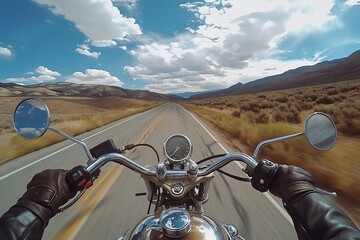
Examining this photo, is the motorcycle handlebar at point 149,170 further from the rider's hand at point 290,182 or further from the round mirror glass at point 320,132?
the round mirror glass at point 320,132

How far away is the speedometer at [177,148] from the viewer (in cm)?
249

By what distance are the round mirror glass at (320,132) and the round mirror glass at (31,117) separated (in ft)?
6.64

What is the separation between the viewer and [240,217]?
174 inches

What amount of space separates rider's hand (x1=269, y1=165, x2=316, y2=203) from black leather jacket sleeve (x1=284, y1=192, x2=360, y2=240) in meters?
0.04

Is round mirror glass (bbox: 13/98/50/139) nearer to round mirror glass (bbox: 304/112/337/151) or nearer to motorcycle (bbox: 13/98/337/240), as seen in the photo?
motorcycle (bbox: 13/98/337/240)

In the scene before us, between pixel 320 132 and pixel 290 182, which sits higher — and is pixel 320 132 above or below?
above

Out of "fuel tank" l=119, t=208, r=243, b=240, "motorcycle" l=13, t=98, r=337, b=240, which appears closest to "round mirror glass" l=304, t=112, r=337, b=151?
"motorcycle" l=13, t=98, r=337, b=240

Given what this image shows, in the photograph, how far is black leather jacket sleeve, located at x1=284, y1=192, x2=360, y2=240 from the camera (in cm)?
127

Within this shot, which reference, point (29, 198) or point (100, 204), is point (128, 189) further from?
point (29, 198)

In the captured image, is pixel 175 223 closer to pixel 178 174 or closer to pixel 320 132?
pixel 178 174

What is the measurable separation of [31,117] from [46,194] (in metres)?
1.03

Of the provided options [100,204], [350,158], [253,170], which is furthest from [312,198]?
[350,158]

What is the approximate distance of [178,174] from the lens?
201 centimetres

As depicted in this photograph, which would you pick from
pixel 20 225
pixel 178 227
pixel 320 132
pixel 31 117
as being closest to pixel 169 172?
pixel 178 227
